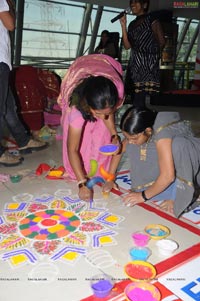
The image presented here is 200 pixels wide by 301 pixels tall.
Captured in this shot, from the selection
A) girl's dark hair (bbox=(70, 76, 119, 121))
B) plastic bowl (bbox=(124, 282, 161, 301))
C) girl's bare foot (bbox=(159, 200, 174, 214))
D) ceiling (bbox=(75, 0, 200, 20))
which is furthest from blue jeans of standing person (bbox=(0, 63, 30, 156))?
ceiling (bbox=(75, 0, 200, 20))

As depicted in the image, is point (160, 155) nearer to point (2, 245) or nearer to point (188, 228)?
point (188, 228)

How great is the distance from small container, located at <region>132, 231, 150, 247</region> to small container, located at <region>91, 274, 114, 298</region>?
0.74ft

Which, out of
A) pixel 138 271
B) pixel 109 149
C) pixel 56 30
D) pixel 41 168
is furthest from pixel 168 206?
pixel 56 30

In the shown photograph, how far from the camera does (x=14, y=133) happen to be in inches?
94.5

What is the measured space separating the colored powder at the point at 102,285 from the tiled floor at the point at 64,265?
0.03m

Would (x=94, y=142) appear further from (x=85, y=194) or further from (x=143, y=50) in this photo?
(x=143, y=50)

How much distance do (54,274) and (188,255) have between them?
1.62 feet

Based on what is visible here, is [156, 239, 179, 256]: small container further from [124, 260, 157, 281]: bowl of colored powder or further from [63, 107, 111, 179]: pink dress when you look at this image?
[63, 107, 111, 179]: pink dress

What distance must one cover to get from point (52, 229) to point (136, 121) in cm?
58

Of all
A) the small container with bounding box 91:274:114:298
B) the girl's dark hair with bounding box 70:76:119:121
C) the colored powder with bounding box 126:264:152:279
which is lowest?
the small container with bounding box 91:274:114:298

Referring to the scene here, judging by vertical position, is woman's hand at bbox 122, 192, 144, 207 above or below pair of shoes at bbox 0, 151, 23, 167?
above

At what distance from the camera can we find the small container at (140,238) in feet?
3.99

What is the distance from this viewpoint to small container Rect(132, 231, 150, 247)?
3.99 feet

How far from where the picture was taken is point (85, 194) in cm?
161
